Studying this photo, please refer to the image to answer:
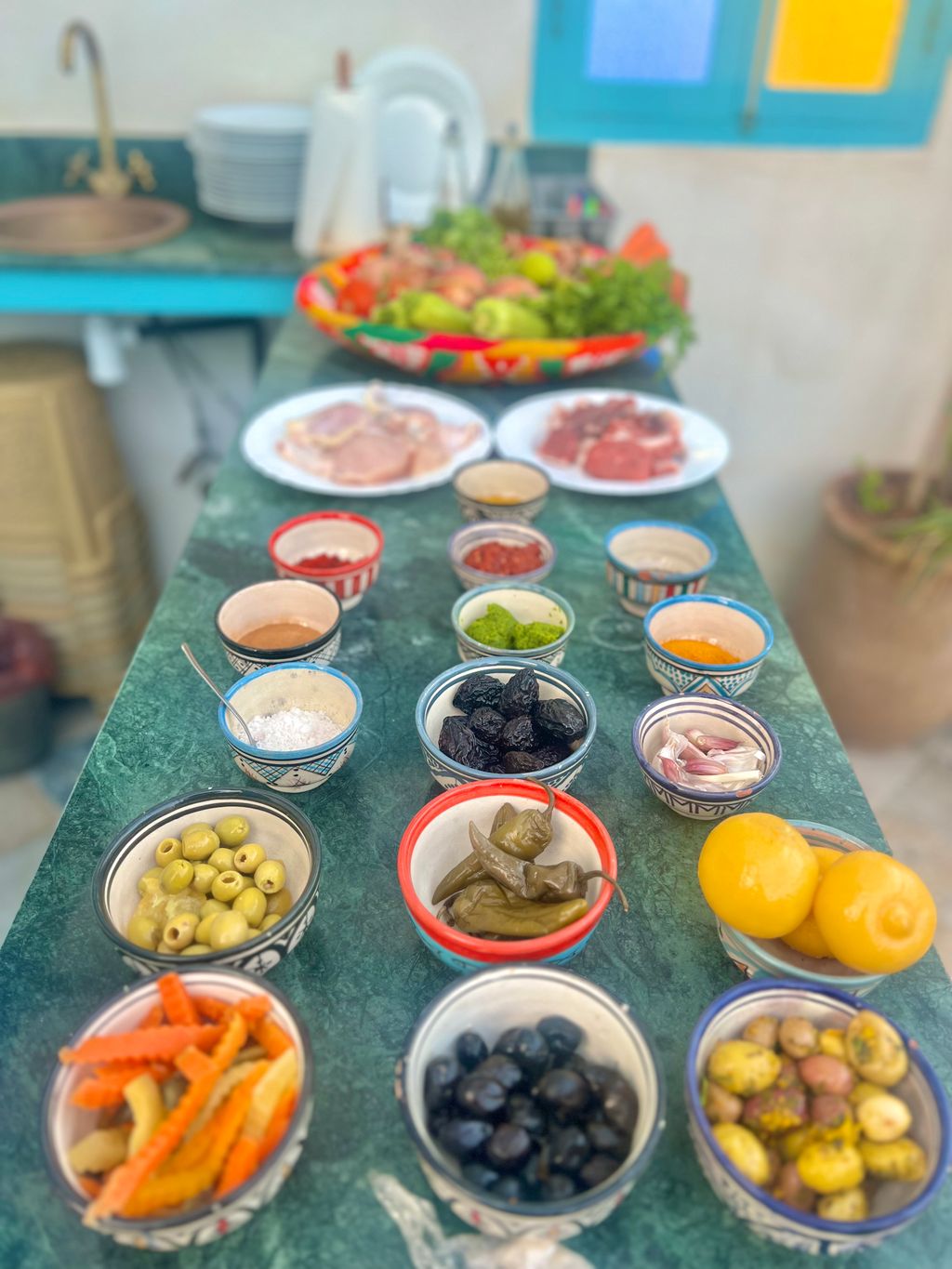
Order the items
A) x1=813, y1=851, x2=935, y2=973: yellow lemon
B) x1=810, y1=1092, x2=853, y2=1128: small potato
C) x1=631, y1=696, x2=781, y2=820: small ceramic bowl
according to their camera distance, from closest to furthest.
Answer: x1=810, y1=1092, x2=853, y2=1128: small potato → x1=813, y1=851, x2=935, y2=973: yellow lemon → x1=631, y1=696, x2=781, y2=820: small ceramic bowl

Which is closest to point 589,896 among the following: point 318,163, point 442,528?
point 442,528

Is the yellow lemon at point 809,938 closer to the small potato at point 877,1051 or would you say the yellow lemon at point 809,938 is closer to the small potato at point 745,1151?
the small potato at point 877,1051

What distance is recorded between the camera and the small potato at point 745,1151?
101 cm

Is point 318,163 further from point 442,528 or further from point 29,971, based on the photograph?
point 29,971

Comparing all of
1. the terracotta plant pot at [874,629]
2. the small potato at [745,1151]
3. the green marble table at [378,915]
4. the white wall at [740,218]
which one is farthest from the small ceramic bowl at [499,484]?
the white wall at [740,218]

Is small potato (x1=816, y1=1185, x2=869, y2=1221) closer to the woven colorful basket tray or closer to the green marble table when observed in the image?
the green marble table

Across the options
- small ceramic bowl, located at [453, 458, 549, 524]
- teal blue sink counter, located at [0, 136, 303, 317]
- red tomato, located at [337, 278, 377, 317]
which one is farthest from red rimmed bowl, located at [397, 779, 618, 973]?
teal blue sink counter, located at [0, 136, 303, 317]

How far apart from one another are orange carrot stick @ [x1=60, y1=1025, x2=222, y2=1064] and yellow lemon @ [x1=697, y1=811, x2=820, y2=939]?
0.68 m

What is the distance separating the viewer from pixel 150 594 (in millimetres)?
4535

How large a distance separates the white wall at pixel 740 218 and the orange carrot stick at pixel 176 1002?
3.78m

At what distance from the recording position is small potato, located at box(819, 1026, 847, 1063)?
1104 mm

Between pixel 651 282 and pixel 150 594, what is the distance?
2.88 meters

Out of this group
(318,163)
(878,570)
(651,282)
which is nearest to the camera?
(651,282)

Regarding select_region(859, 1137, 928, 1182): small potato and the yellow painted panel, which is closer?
select_region(859, 1137, 928, 1182): small potato
